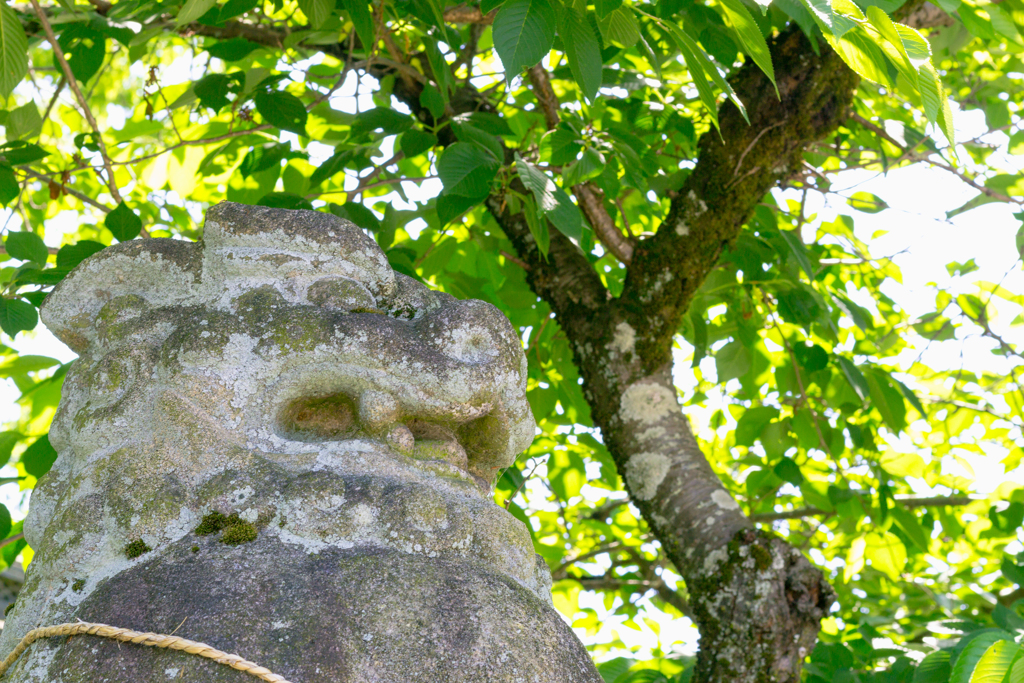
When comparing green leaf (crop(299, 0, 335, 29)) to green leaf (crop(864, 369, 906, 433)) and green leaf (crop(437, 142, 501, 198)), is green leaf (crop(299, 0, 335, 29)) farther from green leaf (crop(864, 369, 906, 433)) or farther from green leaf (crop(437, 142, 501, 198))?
green leaf (crop(864, 369, 906, 433))

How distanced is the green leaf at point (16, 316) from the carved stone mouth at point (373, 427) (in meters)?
1.07

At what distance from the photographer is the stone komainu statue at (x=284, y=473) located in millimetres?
1086

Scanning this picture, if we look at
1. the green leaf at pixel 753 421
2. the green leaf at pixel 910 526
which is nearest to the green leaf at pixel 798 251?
the green leaf at pixel 753 421

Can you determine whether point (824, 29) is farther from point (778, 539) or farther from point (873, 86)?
point (873, 86)

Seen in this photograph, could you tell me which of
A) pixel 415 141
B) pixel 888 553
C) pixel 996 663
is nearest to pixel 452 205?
pixel 415 141

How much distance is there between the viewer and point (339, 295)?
1439 millimetres

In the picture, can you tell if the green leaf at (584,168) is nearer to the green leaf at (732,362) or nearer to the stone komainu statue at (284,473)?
the stone komainu statue at (284,473)

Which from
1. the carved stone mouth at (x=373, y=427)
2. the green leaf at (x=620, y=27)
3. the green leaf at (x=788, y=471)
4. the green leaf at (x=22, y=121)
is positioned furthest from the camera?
the green leaf at (x=788, y=471)

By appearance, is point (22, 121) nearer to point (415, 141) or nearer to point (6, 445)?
point (6, 445)

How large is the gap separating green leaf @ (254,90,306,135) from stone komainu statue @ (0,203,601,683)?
43.4 inches

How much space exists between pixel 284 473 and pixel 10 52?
1147 millimetres

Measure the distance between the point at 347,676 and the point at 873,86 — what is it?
12.6 ft

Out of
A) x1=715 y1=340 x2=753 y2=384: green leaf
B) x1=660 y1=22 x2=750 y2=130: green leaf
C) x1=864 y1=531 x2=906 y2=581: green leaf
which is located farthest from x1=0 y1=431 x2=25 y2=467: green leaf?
x1=864 y1=531 x2=906 y2=581: green leaf

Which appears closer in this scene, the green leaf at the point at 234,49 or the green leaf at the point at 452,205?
the green leaf at the point at 452,205
